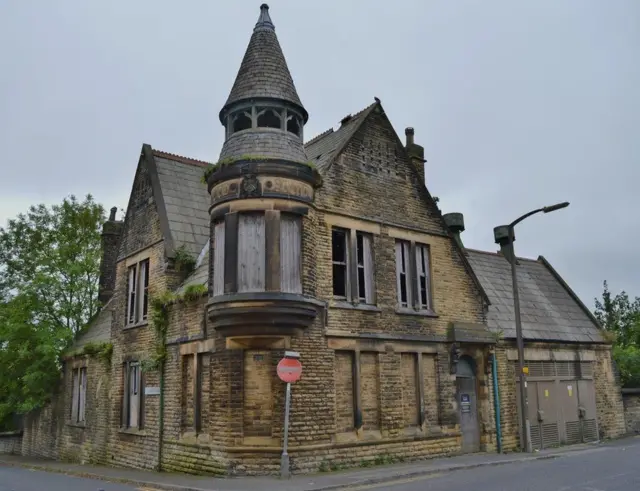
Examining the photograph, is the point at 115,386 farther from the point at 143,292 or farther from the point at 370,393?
the point at 370,393

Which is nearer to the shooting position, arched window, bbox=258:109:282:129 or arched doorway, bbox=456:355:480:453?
arched window, bbox=258:109:282:129

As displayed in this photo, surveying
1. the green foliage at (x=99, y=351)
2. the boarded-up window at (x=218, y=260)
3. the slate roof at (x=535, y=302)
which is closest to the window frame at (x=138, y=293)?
the green foliage at (x=99, y=351)

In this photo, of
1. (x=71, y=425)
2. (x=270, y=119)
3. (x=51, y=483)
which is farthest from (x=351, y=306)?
(x=71, y=425)

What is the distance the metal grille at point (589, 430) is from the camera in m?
22.0

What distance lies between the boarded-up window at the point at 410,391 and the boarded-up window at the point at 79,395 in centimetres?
1272

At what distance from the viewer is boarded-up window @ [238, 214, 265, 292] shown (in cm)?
1427

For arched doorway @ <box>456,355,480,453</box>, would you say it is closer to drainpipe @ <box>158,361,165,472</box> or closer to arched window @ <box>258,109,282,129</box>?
drainpipe @ <box>158,361,165,472</box>

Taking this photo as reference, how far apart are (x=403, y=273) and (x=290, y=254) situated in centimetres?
469

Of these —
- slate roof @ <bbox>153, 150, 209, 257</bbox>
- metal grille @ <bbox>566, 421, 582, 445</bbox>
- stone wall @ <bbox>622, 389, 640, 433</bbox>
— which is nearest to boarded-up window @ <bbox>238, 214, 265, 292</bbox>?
slate roof @ <bbox>153, 150, 209, 257</bbox>

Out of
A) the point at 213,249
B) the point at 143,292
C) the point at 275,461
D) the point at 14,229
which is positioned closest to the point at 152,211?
the point at 143,292

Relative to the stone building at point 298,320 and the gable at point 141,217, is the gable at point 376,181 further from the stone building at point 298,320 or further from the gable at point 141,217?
the gable at point 141,217

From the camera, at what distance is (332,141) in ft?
61.1

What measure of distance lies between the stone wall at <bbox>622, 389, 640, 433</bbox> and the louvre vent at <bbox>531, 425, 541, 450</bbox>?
592 cm

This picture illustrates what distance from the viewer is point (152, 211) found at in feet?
65.0
